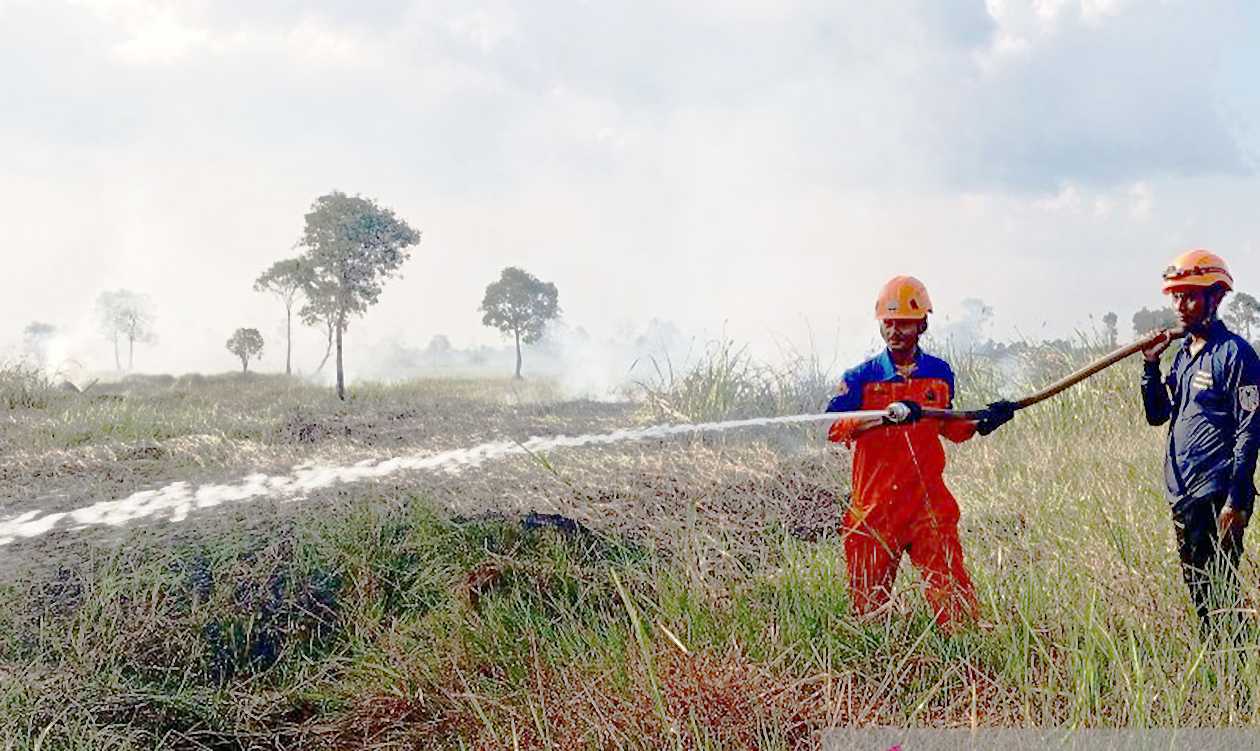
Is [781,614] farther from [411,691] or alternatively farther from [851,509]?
[411,691]

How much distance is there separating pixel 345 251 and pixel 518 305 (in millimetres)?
11267

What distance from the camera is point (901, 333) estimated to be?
10.2 feet

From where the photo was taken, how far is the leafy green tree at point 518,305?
2897cm

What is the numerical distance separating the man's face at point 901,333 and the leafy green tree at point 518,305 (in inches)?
1019

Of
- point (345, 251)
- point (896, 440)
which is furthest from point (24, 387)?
point (896, 440)

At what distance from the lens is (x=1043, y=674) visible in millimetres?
2814

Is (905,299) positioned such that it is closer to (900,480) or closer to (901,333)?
(901,333)

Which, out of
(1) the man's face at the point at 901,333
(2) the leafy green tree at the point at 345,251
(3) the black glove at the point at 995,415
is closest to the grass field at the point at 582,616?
(3) the black glove at the point at 995,415

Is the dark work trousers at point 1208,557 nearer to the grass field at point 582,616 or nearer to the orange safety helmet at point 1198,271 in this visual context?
the grass field at point 582,616

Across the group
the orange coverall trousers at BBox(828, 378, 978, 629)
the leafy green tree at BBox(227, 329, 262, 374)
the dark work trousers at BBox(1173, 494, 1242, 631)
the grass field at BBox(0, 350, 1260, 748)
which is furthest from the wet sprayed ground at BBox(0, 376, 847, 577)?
the leafy green tree at BBox(227, 329, 262, 374)

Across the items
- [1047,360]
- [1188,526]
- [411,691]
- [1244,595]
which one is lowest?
[411,691]

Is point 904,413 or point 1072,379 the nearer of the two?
point 904,413

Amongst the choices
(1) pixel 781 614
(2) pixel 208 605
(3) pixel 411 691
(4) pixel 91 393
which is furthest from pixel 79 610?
(4) pixel 91 393

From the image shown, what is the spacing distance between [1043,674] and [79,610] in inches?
126
